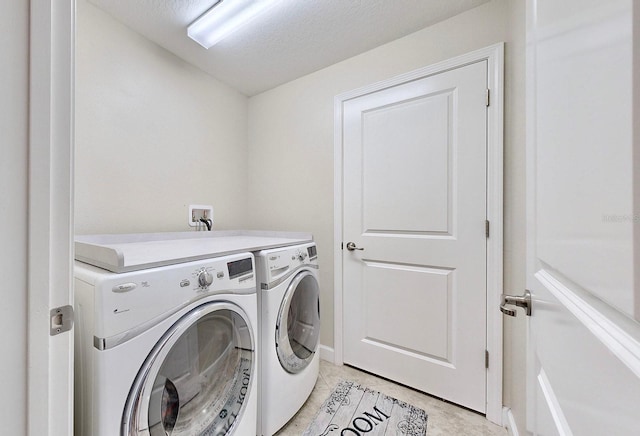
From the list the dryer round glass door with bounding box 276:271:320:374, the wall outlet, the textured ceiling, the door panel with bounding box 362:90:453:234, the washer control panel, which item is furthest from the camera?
the wall outlet

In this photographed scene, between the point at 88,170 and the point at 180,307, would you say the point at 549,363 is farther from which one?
the point at 88,170

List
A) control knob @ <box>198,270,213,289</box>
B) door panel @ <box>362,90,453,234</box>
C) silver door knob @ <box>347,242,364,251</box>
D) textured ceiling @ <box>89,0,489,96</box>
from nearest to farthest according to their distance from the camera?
control knob @ <box>198,270,213,289</box> → textured ceiling @ <box>89,0,489,96</box> → door panel @ <box>362,90,453,234</box> → silver door knob @ <box>347,242,364,251</box>

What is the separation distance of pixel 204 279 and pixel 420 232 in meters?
1.30

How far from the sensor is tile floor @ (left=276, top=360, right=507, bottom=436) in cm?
132

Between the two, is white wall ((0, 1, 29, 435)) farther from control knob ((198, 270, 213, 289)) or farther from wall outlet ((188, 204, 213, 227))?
wall outlet ((188, 204, 213, 227))

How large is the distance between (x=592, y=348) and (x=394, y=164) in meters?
1.49

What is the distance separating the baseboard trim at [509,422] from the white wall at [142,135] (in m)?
2.27

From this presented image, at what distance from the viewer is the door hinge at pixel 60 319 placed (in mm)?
504

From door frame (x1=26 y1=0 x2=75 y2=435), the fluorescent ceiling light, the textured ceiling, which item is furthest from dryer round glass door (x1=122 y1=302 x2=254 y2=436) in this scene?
the textured ceiling

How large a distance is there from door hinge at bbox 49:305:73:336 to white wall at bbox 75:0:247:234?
119cm

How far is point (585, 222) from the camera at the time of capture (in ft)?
1.18

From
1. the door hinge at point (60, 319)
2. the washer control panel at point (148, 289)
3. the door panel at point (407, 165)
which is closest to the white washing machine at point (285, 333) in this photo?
the washer control panel at point (148, 289)

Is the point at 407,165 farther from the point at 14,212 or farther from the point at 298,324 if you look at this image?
the point at 14,212

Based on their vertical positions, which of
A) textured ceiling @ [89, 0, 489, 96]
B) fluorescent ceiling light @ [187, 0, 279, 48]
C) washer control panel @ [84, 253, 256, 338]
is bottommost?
washer control panel @ [84, 253, 256, 338]
